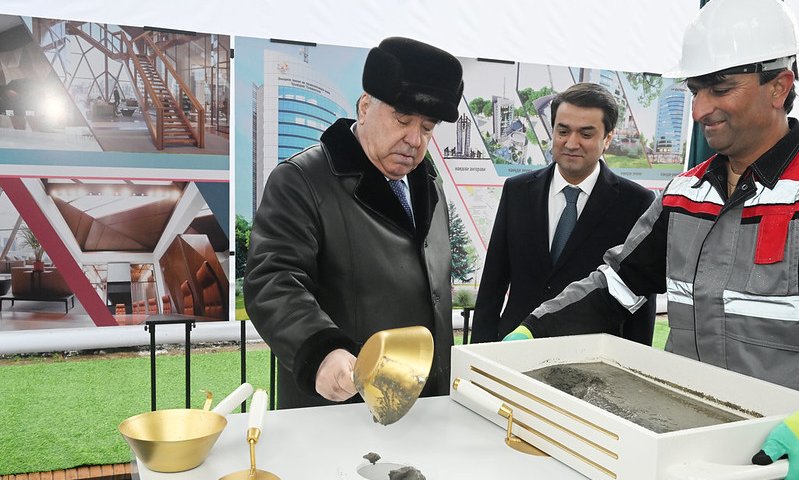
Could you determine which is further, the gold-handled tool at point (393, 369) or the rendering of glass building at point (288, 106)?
the rendering of glass building at point (288, 106)

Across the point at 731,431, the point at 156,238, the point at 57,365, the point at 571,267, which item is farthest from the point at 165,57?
the point at 731,431

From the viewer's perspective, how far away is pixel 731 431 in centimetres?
90

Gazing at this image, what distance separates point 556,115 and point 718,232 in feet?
3.40

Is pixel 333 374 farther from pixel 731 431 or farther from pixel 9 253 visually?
pixel 9 253

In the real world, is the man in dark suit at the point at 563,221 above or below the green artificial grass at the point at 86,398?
above

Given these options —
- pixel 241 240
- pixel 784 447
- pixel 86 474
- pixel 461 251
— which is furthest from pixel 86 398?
pixel 784 447

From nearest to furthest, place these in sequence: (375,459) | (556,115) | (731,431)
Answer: (731,431)
(375,459)
(556,115)

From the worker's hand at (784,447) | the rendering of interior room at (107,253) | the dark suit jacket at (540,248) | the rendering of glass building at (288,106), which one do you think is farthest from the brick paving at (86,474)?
the worker's hand at (784,447)

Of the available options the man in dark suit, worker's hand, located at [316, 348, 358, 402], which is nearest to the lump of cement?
worker's hand, located at [316, 348, 358, 402]

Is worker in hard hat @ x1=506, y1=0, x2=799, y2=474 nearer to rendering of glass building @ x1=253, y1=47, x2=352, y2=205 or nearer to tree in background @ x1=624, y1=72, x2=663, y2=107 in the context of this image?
rendering of glass building @ x1=253, y1=47, x2=352, y2=205

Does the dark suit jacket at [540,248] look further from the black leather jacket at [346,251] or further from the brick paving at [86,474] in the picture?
the brick paving at [86,474]

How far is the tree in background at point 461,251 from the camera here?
4152 millimetres

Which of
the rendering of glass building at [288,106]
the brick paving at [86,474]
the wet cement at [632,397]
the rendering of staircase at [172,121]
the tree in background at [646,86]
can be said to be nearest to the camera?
the wet cement at [632,397]

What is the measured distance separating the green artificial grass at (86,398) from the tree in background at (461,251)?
137 centimetres
